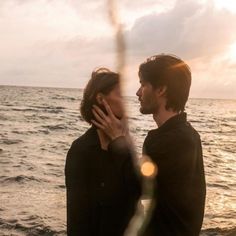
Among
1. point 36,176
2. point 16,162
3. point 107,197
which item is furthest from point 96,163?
point 16,162

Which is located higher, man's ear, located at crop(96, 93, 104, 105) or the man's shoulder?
man's ear, located at crop(96, 93, 104, 105)

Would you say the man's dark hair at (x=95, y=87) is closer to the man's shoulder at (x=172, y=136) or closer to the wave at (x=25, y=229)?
the man's shoulder at (x=172, y=136)

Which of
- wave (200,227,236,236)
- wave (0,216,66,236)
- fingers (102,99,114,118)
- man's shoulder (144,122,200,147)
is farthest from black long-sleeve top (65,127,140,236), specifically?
wave (200,227,236,236)

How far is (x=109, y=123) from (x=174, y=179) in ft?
2.13

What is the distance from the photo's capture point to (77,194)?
12.0ft

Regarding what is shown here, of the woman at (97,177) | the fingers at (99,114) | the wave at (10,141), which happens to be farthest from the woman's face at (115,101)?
the wave at (10,141)

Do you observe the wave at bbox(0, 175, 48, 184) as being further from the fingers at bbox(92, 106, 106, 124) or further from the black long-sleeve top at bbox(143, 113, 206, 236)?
the black long-sleeve top at bbox(143, 113, 206, 236)

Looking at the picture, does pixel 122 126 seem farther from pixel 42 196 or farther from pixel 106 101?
pixel 42 196

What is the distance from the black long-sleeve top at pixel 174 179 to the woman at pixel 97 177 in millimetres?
311

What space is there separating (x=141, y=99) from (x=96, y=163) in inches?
24.5

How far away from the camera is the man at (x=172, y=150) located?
127 inches

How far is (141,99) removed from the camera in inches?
140

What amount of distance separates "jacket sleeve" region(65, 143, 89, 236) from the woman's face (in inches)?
16.8

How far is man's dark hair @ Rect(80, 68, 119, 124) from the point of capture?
3.68m
